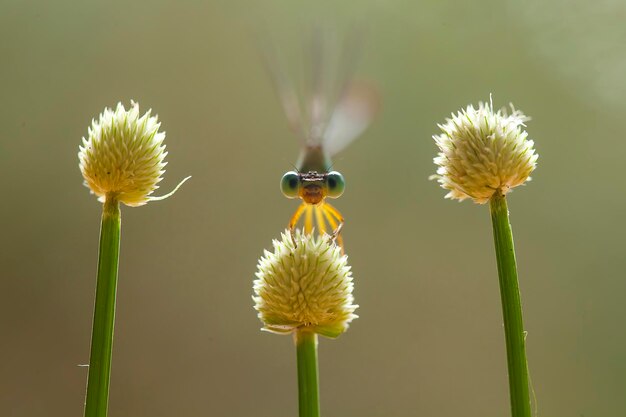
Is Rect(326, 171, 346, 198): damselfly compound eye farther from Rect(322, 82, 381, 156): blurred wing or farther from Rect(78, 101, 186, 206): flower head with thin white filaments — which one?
Rect(78, 101, 186, 206): flower head with thin white filaments

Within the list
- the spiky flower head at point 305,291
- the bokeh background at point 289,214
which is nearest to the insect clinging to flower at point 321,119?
the spiky flower head at point 305,291

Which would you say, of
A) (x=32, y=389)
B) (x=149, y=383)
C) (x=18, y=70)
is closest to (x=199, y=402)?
(x=149, y=383)

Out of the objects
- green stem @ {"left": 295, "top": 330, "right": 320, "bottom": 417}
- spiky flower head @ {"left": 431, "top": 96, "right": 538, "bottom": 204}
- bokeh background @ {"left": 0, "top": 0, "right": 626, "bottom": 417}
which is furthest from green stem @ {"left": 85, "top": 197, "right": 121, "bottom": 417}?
bokeh background @ {"left": 0, "top": 0, "right": 626, "bottom": 417}

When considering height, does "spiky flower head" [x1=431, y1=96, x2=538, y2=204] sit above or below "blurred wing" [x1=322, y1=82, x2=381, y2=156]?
below

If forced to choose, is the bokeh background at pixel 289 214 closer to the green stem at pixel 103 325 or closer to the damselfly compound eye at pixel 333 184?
the damselfly compound eye at pixel 333 184

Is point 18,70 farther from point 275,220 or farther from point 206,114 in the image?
point 275,220

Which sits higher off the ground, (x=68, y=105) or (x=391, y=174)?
(x=68, y=105)

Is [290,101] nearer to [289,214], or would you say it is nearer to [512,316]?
[512,316]
